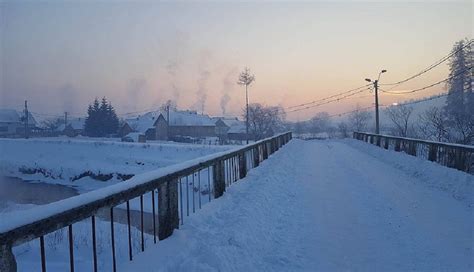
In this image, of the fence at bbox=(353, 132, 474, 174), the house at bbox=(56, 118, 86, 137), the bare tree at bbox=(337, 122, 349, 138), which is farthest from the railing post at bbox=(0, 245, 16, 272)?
the house at bbox=(56, 118, 86, 137)

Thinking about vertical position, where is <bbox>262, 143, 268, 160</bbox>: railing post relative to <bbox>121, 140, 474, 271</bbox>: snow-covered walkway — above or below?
above

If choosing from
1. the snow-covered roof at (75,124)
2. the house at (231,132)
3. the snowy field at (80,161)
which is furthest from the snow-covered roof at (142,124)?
the snowy field at (80,161)

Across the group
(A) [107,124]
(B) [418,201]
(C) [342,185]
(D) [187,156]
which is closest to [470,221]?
(B) [418,201]

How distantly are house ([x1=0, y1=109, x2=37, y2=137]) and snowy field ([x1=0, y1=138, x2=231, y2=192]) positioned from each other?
51925 mm

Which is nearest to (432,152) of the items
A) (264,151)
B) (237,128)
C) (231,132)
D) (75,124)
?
(264,151)

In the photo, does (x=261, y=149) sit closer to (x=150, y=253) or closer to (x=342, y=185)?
(x=342, y=185)

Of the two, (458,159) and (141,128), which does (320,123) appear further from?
(458,159)

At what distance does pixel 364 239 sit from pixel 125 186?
375cm

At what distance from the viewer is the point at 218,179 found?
26.4 feet

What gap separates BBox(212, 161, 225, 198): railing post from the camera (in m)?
7.96

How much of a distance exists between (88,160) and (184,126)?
4975cm

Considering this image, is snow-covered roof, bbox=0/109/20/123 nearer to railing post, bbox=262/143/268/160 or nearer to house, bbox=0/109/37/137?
house, bbox=0/109/37/137

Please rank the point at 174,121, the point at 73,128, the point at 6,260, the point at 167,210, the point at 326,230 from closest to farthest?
1. the point at 6,260
2. the point at 167,210
3. the point at 326,230
4. the point at 174,121
5. the point at 73,128

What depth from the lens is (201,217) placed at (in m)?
6.21
